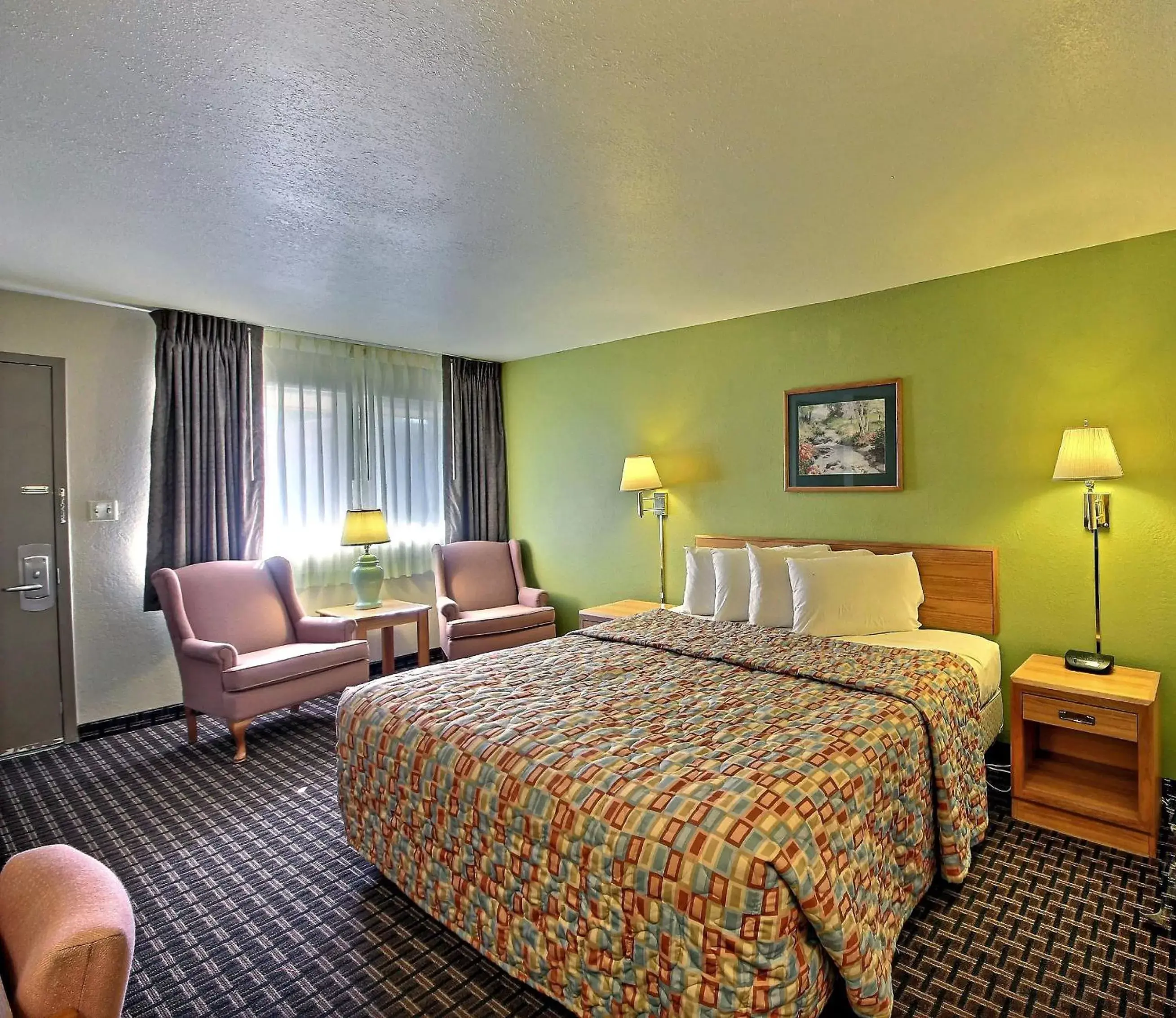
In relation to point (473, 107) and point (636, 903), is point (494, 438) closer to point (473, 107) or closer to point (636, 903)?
point (473, 107)

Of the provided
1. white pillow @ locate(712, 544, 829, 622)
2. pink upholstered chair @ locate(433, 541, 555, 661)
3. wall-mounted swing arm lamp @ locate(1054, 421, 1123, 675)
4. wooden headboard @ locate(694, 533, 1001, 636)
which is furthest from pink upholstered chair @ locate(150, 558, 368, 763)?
wall-mounted swing arm lamp @ locate(1054, 421, 1123, 675)

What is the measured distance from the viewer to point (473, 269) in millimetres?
3396

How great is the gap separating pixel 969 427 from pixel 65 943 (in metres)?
3.89

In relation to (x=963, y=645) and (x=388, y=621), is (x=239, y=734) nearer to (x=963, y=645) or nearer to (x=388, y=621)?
(x=388, y=621)

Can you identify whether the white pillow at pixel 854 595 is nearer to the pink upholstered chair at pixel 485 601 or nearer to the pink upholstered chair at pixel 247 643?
the pink upholstered chair at pixel 485 601

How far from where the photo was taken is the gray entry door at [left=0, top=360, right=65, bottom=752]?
3684 millimetres

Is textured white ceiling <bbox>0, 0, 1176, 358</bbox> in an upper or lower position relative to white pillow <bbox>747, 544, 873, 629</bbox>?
upper

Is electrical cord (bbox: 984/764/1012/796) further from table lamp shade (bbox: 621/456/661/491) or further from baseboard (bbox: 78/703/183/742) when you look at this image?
baseboard (bbox: 78/703/183/742)

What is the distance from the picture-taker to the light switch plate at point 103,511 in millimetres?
3975

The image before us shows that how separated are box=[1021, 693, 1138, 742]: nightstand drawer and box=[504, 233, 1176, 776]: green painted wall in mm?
625

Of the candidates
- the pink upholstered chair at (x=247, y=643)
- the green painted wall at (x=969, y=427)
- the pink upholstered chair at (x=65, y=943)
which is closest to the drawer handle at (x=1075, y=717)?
the green painted wall at (x=969, y=427)

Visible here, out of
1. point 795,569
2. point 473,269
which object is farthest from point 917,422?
point 473,269

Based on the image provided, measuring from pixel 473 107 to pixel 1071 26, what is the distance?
5.03 feet

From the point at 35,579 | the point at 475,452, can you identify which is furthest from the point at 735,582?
the point at 35,579
